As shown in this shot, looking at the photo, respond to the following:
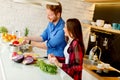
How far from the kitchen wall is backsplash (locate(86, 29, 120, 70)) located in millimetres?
619

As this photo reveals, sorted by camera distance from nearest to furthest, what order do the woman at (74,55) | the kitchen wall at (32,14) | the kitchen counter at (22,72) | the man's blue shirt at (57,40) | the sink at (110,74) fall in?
1. the kitchen counter at (22,72)
2. the woman at (74,55)
3. the man's blue shirt at (57,40)
4. the sink at (110,74)
5. the kitchen wall at (32,14)

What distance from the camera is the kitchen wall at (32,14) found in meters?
3.92

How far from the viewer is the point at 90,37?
3945mm

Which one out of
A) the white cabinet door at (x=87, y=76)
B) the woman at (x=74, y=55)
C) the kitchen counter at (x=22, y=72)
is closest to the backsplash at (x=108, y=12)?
the white cabinet door at (x=87, y=76)

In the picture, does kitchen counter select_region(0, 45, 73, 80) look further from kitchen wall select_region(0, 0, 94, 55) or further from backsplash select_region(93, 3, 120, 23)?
kitchen wall select_region(0, 0, 94, 55)

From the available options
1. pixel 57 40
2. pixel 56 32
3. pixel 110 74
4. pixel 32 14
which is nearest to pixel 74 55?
pixel 57 40

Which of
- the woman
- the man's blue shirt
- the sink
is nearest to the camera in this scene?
the woman

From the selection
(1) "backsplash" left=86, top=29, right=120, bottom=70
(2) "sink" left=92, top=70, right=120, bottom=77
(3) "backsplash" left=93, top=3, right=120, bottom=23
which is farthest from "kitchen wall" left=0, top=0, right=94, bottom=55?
(2) "sink" left=92, top=70, right=120, bottom=77

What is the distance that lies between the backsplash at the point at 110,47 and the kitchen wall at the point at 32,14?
0.62 m

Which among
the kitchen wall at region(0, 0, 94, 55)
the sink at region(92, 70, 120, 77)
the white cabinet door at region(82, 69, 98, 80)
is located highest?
the kitchen wall at region(0, 0, 94, 55)

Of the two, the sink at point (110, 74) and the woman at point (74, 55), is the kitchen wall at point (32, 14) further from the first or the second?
the woman at point (74, 55)

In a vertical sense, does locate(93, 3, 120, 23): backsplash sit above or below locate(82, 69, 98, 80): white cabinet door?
above

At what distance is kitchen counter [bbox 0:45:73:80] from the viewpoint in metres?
1.65

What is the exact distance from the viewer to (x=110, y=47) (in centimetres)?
327
